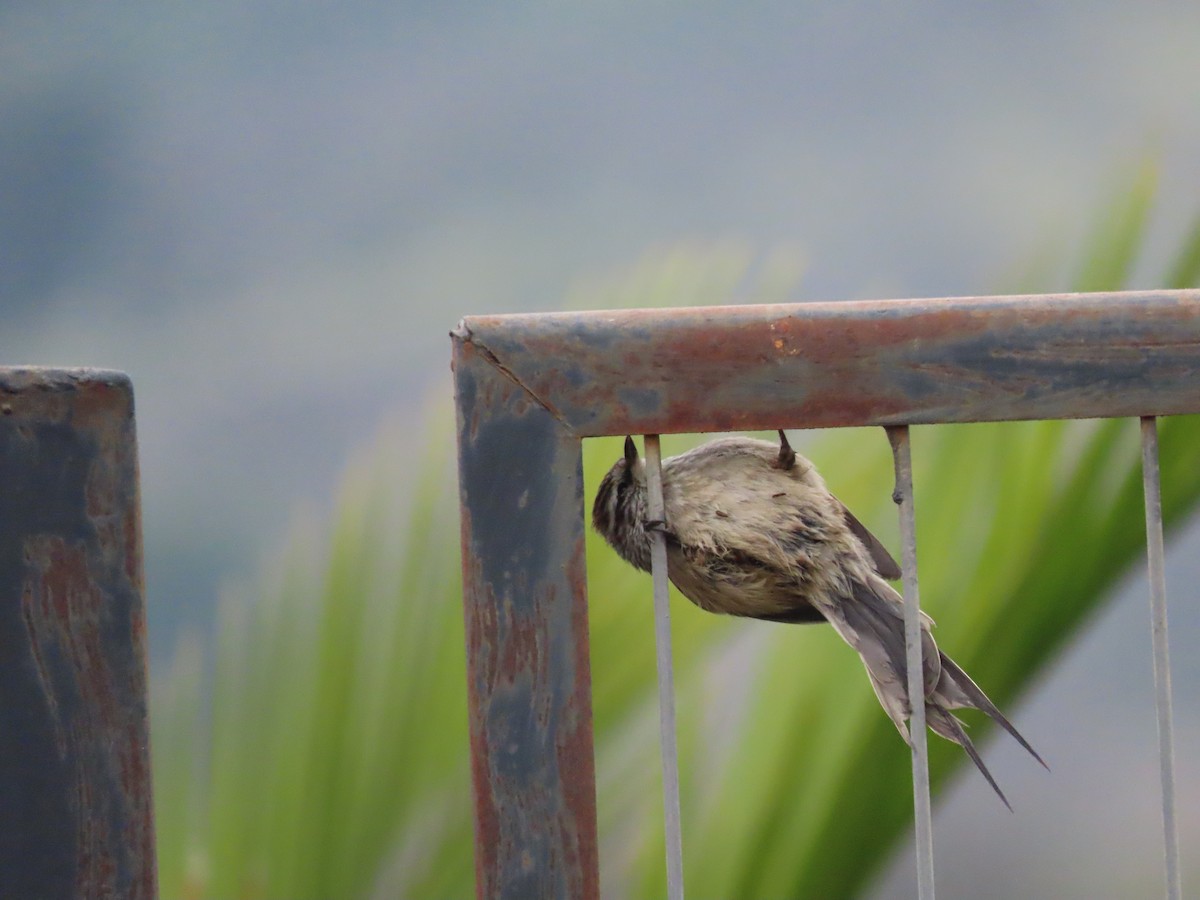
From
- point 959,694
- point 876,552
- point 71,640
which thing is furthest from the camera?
point 876,552

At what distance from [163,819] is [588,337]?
4.23 feet

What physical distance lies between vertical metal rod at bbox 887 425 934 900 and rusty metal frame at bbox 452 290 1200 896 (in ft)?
0.09

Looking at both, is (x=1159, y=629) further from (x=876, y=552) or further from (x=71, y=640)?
(x=71, y=640)

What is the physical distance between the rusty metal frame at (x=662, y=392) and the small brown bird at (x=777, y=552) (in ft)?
0.38

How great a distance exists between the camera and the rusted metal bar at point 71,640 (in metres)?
0.53

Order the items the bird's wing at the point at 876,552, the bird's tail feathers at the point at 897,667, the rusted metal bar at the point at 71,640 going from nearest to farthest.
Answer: the rusted metal bar at the point at 71,640 → the bird's tail feathers at the point at 897,667 → the bird's wing at the point at 876,552

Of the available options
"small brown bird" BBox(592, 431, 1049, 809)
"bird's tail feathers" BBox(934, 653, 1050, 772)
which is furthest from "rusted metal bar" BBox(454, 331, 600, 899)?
"bird's tail feathers" BBox(934, 653, 1050, 772)

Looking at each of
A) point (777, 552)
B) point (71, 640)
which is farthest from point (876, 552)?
point (71, 640)

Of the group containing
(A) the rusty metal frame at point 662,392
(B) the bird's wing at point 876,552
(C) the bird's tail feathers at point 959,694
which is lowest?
(C) the bird's tail feathers at point 959,694

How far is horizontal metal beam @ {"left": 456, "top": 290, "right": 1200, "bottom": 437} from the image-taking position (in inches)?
21.9

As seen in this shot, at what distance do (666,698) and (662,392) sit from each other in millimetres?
169

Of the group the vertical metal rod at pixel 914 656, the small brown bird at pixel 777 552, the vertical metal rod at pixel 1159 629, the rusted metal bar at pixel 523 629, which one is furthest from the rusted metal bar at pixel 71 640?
the vertical metal rod at pixel 1159 629

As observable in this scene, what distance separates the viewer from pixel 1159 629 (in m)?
0.56

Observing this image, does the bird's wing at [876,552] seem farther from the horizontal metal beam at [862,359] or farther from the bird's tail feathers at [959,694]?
the horizontal metal beam at [862,359]
